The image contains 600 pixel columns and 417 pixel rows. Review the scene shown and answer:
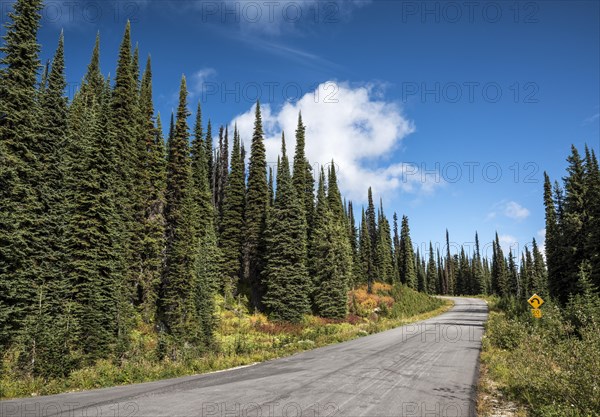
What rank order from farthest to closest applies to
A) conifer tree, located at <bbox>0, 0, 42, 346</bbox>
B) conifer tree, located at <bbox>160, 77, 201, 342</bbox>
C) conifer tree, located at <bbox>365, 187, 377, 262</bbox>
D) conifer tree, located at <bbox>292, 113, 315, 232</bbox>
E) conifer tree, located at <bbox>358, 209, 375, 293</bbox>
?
conifer tree, located at <bbox>365, 187, 377, 262</bbox> < conifer tree, located at <bbox>358, 209, 375, 293</bbox> < conifer tree, located at <bbox>292, 113, 315, 232</bbox> < conifer tree, located at <bbox>160, 77, 201, 342</bbox> < conifer tree, located at <bbox>0, 0, 42, 346</bbox>

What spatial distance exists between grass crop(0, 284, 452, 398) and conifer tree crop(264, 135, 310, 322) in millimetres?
1724

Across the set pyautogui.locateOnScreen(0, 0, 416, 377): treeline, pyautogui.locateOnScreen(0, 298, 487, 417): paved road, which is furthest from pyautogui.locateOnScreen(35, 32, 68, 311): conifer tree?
pyautogui.locateOnScreen(0, 298, 487, 417): paved road

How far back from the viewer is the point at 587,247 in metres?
34.6

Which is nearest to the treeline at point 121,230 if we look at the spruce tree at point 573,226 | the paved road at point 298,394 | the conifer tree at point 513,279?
the paved road at point 298,394

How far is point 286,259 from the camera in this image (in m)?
39.0

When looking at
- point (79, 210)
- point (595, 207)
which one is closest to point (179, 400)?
point (79, 210)

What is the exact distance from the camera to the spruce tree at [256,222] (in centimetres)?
4359

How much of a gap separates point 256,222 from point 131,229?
59.4ft

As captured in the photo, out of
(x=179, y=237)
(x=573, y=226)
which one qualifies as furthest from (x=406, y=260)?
(x=179, y=237)

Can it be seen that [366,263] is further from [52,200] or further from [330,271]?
[52,200]

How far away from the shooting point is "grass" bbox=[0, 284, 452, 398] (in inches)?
436

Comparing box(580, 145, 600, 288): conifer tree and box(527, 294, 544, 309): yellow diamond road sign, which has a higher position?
box(580, 145, 600, 288): conifer tree

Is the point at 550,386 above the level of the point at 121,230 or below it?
below

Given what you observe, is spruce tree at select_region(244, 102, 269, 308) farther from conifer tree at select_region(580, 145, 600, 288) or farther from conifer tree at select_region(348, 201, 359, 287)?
conifer tree at select_region(580, 145, 600, 288)
